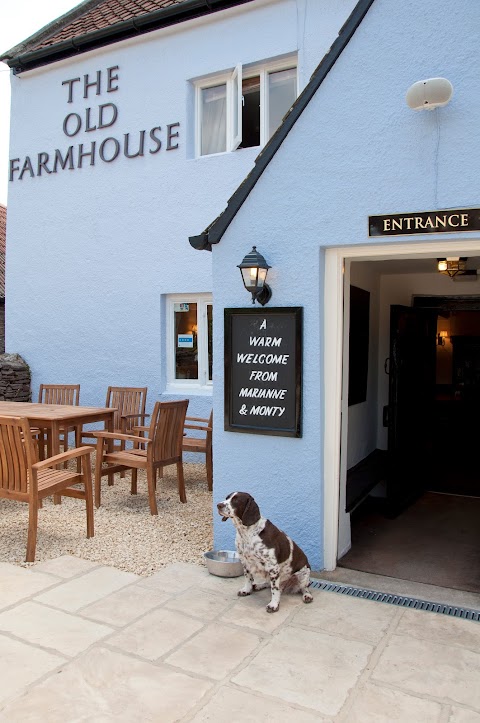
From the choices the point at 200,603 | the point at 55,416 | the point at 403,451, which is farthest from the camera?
the point at 403,451

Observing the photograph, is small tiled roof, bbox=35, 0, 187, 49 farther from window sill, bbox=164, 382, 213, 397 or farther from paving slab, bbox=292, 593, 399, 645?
paving slab, bbox=292, 593, 399, 645

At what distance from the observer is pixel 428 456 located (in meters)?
7.95

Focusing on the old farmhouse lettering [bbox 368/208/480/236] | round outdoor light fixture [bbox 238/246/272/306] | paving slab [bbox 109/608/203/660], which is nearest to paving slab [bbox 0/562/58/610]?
paving slab [bbox 109/608/203/660]

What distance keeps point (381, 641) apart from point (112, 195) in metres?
7.57

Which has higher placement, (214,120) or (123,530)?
(214,120)

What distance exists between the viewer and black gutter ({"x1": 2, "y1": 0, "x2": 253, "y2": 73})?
8289mm

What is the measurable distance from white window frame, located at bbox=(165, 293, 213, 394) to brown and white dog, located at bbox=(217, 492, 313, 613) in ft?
15.1

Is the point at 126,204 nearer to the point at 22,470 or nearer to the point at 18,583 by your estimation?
the point at 22,470

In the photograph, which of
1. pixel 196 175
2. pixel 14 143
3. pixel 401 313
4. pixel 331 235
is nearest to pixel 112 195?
pixel 196 175

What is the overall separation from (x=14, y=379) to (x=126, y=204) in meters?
3.45

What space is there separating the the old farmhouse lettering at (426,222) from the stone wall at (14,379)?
7.33m

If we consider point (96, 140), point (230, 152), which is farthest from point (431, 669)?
point (96, 140)

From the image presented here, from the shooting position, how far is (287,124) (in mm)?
4598

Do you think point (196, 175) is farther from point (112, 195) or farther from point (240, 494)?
point (240, 494)
